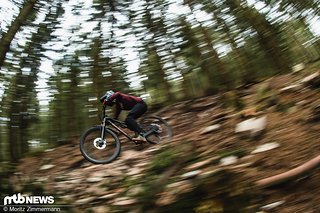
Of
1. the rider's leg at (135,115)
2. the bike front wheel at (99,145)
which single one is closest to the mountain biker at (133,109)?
the rider's leg at (135,115)

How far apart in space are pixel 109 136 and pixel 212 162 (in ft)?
5.56

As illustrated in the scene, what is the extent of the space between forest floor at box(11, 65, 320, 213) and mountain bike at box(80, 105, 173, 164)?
10 centimetres

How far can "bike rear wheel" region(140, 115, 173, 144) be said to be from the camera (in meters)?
4.44

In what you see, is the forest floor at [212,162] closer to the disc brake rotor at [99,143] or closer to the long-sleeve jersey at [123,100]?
the disc brake rotor at [99,143]

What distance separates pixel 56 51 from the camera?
4734mm

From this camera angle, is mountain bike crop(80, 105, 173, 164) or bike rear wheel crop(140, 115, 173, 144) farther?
bike rear wheel crop(140, 115, 173, 144)

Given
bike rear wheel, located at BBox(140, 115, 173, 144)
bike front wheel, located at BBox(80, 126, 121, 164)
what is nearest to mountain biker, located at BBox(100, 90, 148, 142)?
bike rear wheel, located at BBox(140, 115, 173, 144)

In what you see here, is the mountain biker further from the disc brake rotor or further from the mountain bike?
the disc brake rotor

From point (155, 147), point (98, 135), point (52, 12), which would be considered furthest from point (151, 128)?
point (52, 12)

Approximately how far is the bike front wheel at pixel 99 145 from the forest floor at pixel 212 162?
0.11m

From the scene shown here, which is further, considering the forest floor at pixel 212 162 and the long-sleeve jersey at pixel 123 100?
the long-sleeve jersey at pixel 123 100

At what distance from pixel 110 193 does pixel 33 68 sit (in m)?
2.05

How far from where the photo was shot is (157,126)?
178 inches

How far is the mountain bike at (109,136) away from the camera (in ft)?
13.7
